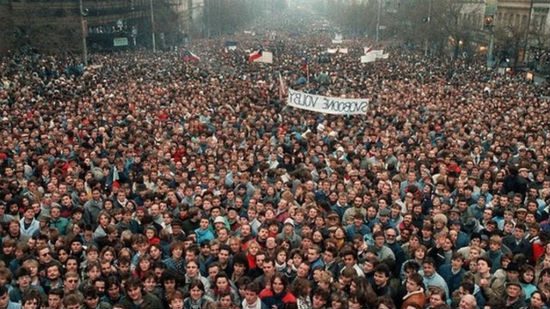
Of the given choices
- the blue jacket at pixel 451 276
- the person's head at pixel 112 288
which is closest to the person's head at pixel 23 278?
the person's head at pixel 112 288

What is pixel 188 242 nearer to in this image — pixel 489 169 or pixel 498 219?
pixel 498 219

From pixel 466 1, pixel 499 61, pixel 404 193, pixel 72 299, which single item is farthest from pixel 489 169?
pixel 466 1

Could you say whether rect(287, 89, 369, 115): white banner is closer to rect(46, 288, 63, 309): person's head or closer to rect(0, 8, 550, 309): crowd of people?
rect(0, 8, 550, 309): crowd of people

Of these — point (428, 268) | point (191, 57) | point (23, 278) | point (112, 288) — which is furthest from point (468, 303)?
point (191, 57)

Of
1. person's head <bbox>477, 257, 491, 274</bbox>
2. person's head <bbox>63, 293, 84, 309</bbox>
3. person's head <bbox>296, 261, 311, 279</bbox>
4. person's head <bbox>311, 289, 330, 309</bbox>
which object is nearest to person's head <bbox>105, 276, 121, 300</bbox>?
person's head <bbox>63, 293, 84, 309</bbox>

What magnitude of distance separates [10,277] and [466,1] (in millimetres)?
69326

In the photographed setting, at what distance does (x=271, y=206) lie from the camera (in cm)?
991

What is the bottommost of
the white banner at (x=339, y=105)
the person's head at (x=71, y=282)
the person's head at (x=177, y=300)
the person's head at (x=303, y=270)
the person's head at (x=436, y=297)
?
the white banner at (x=339, y=105)

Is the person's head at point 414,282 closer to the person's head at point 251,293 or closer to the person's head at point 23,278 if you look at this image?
the person's head at point 251,293

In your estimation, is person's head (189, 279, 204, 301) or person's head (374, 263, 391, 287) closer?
person's head (189, 279, 204, 301)

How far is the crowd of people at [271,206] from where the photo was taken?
6.92m

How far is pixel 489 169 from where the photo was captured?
498 inches

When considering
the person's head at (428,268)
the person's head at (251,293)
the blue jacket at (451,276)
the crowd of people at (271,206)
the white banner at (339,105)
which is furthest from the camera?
the white banner at (339,105)

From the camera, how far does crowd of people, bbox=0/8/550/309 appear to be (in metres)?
6.92
